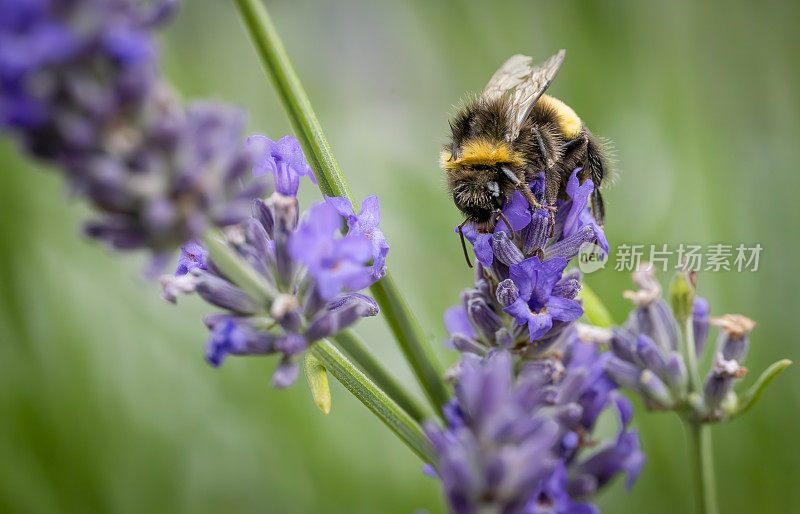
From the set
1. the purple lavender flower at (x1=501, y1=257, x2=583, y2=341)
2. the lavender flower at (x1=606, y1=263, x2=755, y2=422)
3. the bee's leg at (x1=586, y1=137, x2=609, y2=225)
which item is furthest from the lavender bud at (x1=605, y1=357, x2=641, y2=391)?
the bee's leg at (x1=586, y1=137, x2=609, y2=225)

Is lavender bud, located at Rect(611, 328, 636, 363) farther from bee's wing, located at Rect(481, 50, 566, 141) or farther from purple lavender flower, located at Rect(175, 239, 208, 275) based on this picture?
purple lavender flower, located at Rect(175, 239, 208, 275)

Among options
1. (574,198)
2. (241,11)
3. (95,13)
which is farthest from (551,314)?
(95,13)

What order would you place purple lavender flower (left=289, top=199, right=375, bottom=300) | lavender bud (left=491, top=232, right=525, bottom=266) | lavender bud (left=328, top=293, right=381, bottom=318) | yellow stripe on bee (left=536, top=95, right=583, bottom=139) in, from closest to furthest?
purple lavender flower (left=289, top=199, right=375, bottom=300) → lavender bud (left=328, top=293, right=381, bottom=318) → lavender bud (left=491, top=232, right=525, bottom=266) → yellow stripe on bee (left=536, top=95, right=583, bottom=139)

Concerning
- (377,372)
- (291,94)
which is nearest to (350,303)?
(377,372)

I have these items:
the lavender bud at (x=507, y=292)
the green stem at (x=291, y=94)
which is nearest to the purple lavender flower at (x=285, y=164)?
the green stem at (x=291, y=94)

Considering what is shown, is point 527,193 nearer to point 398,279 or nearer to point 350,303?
point 350,303
